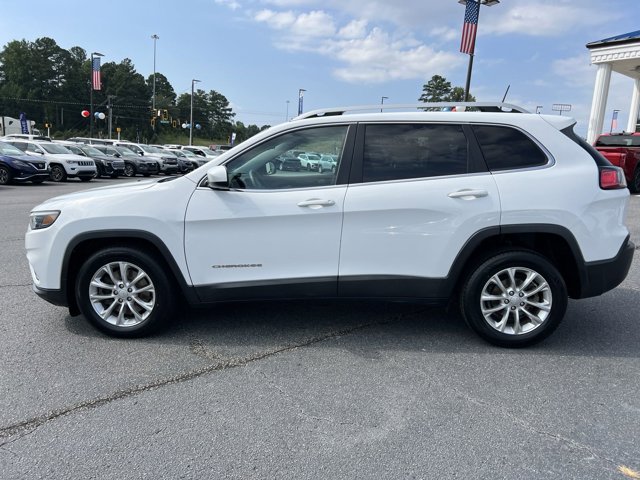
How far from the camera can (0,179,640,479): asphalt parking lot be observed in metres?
2.43

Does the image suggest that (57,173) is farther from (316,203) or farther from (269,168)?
(316,203)

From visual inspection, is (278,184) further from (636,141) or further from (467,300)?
(636,141)

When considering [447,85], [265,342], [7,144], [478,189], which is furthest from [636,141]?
[447,85]

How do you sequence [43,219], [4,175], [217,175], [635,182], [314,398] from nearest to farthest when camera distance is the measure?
1. [314,398]
2. [217,175]
3. [43,219]
4. [635,182]
5. [4,175]

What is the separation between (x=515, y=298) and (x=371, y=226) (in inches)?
48.7

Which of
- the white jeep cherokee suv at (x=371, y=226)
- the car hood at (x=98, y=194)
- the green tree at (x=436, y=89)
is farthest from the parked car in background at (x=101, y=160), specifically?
the green tree at (x=436, y=89)

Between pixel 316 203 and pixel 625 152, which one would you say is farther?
pixel 625 152

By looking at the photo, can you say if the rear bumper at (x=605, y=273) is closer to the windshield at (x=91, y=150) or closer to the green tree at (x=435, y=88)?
the windshield at (x=91, y=150)

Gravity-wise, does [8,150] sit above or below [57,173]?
above

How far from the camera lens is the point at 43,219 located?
3799 millimetres

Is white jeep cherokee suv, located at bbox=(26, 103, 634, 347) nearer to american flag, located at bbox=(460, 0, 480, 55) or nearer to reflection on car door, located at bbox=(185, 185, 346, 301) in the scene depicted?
reflection on car door, located at bbox=(185, 185, 346, 301)

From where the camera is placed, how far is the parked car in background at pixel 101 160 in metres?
22.2

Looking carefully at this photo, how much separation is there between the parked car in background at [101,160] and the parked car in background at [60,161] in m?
1.68

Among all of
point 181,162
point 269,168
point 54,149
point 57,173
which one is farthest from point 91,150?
point 269,168
